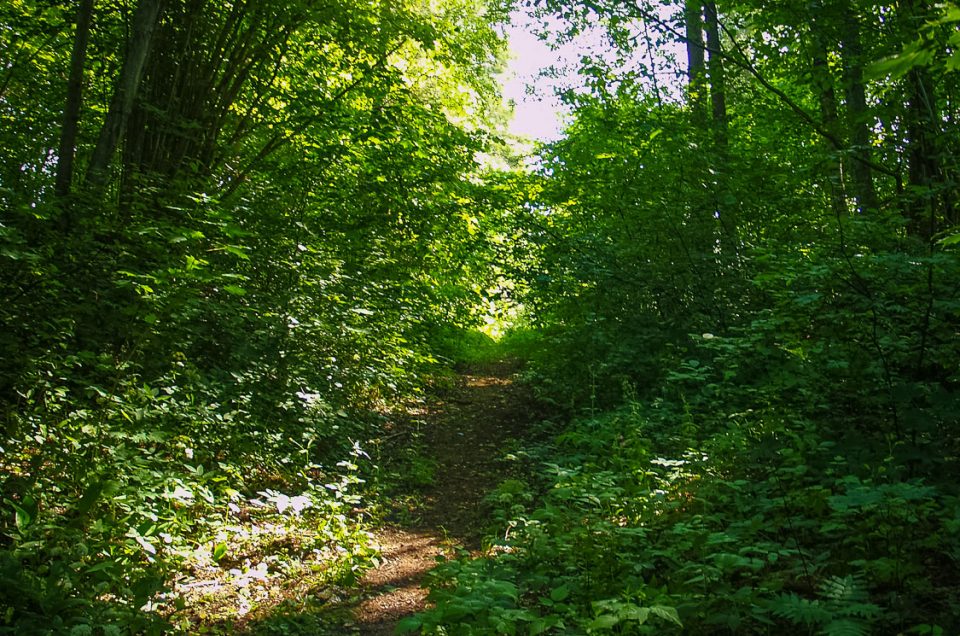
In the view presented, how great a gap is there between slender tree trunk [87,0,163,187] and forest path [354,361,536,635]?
3.92 metres

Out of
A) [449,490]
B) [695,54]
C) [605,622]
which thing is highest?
[695,54]

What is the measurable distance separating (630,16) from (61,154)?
240 inches

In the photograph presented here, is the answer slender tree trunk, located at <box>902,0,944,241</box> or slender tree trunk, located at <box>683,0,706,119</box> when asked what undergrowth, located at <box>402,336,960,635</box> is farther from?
slender tree trunk, located at <box>683,0,706,119</box>

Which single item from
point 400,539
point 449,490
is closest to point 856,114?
point 449,490

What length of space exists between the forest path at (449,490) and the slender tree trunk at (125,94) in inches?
154

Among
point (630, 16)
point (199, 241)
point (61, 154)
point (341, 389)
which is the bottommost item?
point (341, 389)

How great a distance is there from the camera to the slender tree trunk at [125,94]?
5492 mm

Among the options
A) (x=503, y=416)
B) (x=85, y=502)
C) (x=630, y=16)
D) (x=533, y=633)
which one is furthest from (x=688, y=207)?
(x=85, y=502)

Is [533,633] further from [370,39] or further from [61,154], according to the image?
[370,39]

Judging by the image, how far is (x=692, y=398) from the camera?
7.01 metres

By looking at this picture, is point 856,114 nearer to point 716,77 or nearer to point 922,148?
point 922,148

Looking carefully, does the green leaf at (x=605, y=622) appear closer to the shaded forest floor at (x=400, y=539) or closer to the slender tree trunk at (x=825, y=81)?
the shaded forest floor at (x=400, y=539)

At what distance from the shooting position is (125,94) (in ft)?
18.3

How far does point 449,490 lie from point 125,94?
479 centimetres
